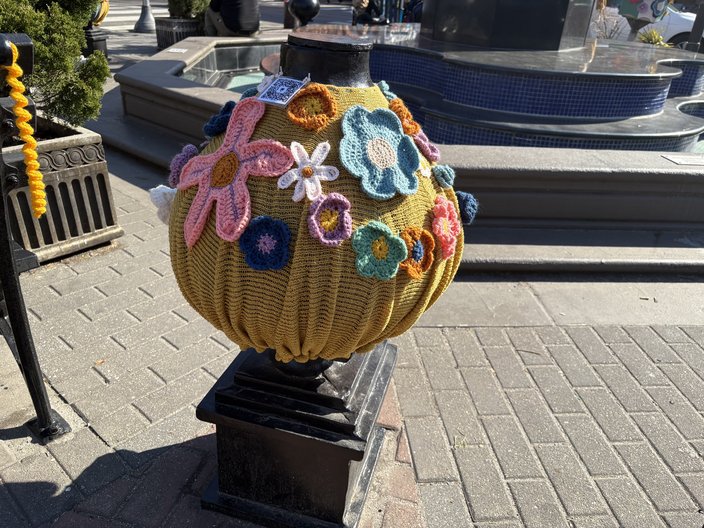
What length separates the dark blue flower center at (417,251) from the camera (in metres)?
1.64

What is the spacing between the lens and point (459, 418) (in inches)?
115

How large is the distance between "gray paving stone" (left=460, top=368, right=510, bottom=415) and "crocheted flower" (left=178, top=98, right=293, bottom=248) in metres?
1.96

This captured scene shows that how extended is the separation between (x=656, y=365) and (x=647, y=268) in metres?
1.22

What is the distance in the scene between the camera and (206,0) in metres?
11.8

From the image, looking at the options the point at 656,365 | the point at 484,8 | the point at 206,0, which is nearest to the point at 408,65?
the point at 484,8

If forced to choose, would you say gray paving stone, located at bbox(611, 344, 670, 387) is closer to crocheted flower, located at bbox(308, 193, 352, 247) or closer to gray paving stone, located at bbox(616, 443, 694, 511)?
gray paving stone, located at bbox(616, 443, 694, 511)

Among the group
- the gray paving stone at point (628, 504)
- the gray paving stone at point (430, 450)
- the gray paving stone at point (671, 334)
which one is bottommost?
the gray paving stone at point (671, 334)

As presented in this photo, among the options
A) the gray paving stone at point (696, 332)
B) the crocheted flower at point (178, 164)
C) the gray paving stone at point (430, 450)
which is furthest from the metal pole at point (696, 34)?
the crocheted flower at point (178, 164)

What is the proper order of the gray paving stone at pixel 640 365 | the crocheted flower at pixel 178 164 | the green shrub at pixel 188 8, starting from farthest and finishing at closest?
the green shrub at pixel 188 8 → the gray paving stone at pixel 640 365 → the crocheted flower at pixel 178 164

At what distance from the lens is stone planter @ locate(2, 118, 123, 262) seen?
3.78 meters

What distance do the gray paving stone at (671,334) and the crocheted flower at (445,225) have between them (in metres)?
2.63

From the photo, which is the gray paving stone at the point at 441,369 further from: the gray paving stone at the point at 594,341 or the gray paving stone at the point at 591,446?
the gray paving stone at the point at 594,341

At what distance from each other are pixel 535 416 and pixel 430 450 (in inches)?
25.7

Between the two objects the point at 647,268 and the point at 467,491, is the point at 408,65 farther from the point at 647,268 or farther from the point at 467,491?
the point at 467,491
